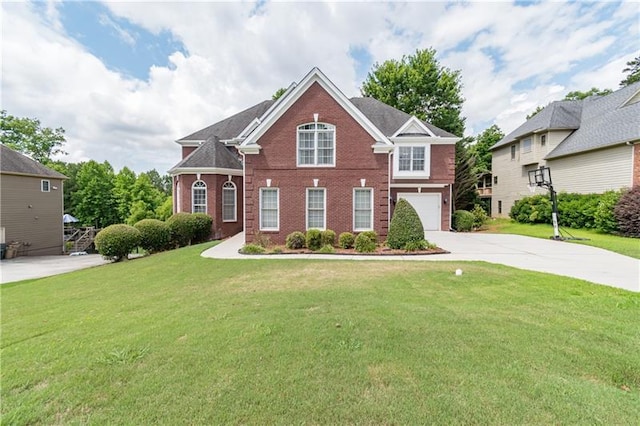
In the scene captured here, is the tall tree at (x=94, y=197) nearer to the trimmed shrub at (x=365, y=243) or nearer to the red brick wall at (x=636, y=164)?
the trimmed shrub at (x=365, y=243)

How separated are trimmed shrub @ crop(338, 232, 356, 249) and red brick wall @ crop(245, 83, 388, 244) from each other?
0.71 meters

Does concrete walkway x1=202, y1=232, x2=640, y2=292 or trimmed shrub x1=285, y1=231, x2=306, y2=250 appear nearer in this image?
concrete walkway x1=202, y1=232, x2=640, y2=292

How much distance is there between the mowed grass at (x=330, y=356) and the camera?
2.64 m

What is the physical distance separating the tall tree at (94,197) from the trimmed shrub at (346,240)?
4667cm

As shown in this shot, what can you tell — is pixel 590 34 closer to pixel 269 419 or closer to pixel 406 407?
pixel 406 407

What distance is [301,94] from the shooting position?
13.2 meters

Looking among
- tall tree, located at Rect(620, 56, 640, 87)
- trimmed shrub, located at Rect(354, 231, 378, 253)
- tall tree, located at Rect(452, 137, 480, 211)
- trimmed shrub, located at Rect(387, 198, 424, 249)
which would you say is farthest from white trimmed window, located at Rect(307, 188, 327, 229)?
tall tree, located at Rect(620, 56, 640, 87)

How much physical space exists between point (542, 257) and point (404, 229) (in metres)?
5.01

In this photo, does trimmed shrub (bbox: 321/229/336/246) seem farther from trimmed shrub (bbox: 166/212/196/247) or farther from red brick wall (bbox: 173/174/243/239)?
red brick wall (bbox: 173/174/243/239)

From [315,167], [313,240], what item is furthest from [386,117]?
[313,240]

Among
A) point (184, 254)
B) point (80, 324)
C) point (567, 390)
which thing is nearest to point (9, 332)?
point (80, 324)

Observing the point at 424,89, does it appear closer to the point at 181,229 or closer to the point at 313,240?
the point at 313,240

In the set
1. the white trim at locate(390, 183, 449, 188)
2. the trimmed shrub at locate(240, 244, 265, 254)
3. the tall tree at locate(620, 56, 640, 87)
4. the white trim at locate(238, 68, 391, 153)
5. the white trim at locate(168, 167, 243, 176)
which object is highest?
the tall tree at locate(620, 56, 640, 87)

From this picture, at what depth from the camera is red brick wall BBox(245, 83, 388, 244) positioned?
1331 centimetres
